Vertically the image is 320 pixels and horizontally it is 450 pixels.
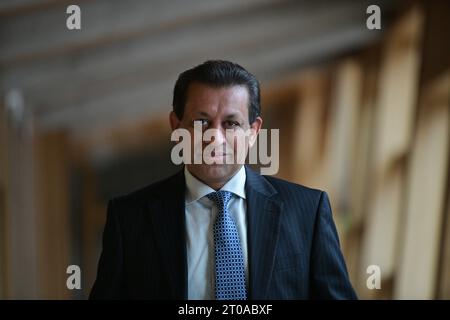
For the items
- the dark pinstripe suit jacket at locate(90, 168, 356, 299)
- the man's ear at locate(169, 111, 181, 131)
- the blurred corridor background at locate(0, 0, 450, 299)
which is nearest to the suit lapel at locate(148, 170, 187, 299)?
the dark pinstripe suit jacket at locate(90, 168, 356, 299)

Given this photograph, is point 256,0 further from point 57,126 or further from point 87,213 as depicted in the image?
point 57,126

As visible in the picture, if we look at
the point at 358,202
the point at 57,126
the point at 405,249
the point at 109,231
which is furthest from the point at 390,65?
the point at 109,231

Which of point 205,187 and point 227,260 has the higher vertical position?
point 205,187

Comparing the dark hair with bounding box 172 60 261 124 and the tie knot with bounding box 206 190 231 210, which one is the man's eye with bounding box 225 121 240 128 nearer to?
the dark hair with bounding box 172 60 261 124

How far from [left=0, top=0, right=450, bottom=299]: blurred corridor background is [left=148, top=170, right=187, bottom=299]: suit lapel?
0.88 metres

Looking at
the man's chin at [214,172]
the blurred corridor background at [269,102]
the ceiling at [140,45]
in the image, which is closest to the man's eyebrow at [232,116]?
the man's chin at [214,172]

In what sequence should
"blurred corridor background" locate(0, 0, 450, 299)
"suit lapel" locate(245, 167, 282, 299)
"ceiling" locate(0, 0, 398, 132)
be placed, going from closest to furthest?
"suit lapel" locate(245, 167, 282, 299) < "blurred corridor background" locate(0, 0, 450, 299) < "ceiling" locate(0, 0, 398, 132)

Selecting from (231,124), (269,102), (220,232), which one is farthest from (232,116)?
(269,102)

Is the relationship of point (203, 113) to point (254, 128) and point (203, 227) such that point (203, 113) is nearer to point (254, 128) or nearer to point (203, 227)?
point (254, 128)

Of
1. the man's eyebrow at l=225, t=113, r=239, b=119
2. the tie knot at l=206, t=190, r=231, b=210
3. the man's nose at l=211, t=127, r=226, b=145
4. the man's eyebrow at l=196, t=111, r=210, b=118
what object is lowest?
the tie knot at l=206, t=190, r=231, b=210

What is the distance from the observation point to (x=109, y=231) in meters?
1.32

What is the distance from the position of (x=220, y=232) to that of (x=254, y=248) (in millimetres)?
75

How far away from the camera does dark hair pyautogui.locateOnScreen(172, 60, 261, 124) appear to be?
4.25 feet

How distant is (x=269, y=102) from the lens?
2.20 metres
